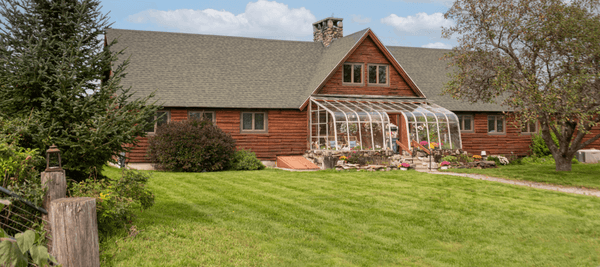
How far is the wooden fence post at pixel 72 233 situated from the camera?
500 cm

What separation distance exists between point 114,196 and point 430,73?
78.9 ft

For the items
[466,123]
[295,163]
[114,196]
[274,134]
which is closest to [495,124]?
[466,123]

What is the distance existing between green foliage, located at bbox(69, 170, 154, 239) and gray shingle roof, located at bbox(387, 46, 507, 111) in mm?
20097

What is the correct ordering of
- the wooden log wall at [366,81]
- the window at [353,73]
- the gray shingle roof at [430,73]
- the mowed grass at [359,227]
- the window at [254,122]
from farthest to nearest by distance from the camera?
1. the gray shingle roof at [430,73]
2. the window at [353,73]
3. the wooden log wall at [366,81]
4. the window at [254,122]
5. the mowed grass at [359,227]

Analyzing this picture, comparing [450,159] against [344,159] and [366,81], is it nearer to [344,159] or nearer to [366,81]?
[344,159]

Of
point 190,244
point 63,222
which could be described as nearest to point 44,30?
point 63,222

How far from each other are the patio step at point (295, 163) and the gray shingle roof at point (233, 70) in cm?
255

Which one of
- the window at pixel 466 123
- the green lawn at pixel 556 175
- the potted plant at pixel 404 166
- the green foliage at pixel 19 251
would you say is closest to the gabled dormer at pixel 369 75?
the window at pixel 466 123

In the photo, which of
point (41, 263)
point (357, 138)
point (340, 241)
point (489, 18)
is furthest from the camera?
point (357, 138)

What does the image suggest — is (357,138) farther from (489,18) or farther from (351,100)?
(489,18)

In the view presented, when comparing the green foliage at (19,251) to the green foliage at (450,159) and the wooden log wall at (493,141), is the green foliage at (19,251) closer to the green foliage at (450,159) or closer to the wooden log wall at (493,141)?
the green foliage at (450,159)

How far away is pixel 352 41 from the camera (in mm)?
23453

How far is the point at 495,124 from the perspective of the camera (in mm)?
25500

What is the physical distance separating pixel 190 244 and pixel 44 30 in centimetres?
406
